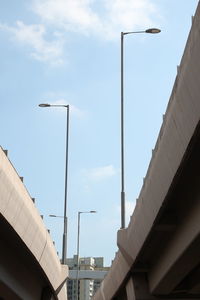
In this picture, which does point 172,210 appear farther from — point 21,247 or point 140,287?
point 140,287

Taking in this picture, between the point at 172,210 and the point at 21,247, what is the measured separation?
5.95m

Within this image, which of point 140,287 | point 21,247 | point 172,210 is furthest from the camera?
point 140,287

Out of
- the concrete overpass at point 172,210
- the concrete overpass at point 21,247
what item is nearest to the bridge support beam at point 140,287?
the concrete overpass at point 172,210

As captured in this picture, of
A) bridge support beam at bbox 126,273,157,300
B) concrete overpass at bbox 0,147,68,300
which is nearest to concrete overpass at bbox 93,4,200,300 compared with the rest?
bridge support beam at bbox 126,273,157,300

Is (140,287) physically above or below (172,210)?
below

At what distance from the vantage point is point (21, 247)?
20891 mm

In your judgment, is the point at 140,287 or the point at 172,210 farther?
the point at 140,287

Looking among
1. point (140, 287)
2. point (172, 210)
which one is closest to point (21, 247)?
point (172, 210)

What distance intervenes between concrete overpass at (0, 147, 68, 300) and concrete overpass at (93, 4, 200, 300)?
326 cm

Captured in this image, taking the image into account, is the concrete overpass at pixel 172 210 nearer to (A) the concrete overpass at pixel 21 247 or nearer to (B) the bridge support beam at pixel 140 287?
(B) the bridge support beam at pixel 140 287

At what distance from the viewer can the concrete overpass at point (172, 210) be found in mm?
11953

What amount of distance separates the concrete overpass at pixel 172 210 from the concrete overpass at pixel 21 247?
10.7ft

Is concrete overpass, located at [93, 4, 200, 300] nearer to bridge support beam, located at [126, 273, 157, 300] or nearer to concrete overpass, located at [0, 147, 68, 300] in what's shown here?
bridge support beam, located at [126, 273, 157, 300]

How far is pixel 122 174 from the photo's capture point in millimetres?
31500
